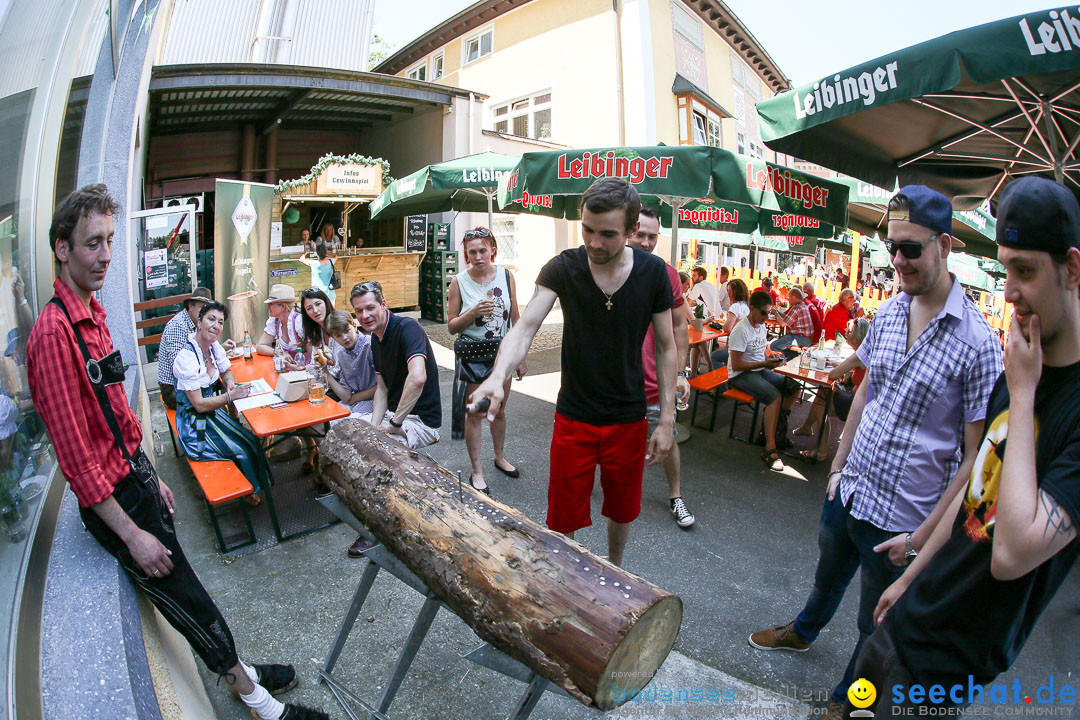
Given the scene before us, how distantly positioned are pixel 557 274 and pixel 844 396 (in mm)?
3337

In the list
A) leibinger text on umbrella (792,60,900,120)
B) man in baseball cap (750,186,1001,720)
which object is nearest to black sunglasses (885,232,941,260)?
man in baseball cap (750,186,1001,720)

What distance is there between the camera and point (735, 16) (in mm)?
18812

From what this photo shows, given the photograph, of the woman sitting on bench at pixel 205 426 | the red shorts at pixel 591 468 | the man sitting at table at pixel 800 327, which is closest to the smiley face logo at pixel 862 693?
the red shorts at pixel 591 468

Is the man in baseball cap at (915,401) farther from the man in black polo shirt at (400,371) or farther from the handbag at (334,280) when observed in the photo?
the handbag at (334,280)

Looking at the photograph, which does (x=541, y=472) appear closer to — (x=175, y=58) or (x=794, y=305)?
(x=794, y=305)

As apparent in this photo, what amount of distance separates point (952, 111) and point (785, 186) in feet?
3.95

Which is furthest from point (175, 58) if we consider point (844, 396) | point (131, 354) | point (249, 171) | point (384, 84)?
point (844, 396)

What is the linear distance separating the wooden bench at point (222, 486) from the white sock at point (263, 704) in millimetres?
1388

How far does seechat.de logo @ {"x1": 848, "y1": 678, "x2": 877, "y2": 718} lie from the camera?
1622 mm

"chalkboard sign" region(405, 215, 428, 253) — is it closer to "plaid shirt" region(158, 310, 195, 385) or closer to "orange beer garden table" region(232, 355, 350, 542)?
"plaid shirt" region(158, 310, 195, 385)

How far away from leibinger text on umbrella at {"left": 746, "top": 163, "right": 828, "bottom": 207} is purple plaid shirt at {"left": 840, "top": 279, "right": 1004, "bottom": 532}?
2.68m

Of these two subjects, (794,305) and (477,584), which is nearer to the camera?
(477,584)

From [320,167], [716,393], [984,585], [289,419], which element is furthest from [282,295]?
[984,585]

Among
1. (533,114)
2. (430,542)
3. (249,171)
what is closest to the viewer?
(430,542)
